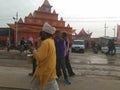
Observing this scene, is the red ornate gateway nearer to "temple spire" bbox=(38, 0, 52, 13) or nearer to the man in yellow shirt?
"temple spire" bbox=(38, 0, 52, 13)

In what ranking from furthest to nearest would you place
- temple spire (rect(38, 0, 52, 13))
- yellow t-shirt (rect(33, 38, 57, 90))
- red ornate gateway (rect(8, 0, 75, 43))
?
temple spire (rect(38, 0, 52, 13)) → red ornate gateway (rect(8, 0, 75, 43)) → yellow t-shirt (rect(33, 38, 57, 90))

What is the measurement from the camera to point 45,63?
6398 millimetres

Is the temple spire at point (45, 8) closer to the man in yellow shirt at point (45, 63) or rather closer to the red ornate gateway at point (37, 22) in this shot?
the red ornate gateway at point (37, 22)

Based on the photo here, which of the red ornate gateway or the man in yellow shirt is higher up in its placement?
the red ornate gateway

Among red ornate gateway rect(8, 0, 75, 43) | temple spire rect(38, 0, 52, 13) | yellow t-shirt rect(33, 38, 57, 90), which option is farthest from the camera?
temple spire rect(38, 0, 52, 13)

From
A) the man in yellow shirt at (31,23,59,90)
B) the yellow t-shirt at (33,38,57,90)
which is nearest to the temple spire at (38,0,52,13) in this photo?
the man in yellow shirt at (31,23,59,90)

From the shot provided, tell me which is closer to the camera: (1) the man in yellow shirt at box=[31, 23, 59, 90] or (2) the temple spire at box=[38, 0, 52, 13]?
(1) the man in yellow shirt at box=[31, 23, 59, 90]

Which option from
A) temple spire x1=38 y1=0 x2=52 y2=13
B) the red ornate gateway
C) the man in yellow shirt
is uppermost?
temple spire x1=38 y1=0 x2=52 y2=13

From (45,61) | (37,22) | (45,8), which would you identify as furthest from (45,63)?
(45,8)

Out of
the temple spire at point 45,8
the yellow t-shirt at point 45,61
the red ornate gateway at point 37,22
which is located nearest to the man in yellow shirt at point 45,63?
the yellow t-shirt at point 45,61

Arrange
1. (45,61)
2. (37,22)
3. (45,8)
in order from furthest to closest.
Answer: (45,8), (37,22), (45,61)

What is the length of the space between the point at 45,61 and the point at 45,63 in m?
0.04

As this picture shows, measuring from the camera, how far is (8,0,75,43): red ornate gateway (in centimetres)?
6012

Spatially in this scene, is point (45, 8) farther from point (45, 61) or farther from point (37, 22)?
point (45, 61)
